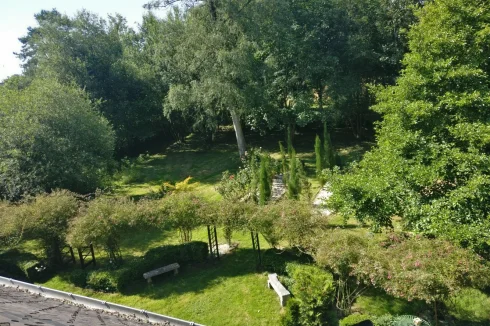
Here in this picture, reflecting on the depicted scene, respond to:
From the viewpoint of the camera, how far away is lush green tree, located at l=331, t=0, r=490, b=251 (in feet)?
31.4

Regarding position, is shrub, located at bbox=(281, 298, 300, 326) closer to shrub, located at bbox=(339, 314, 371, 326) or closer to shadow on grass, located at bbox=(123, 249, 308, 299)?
shrub, located at bbox=(339, 314, 371, 326)

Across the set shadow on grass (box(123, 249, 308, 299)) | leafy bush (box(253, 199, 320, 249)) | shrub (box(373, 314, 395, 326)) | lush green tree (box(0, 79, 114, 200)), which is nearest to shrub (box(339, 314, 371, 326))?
shrub (box(373, 314, 395, 326))

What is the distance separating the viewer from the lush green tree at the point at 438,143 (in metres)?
9.59

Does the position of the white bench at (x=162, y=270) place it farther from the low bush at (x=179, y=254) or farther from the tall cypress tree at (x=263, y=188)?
the tall cypress tree at (x=263, y=188)

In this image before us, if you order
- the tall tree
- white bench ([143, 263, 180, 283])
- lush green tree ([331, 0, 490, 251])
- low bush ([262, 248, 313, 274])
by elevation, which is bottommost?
white bench ([143, 263, 180, 283])

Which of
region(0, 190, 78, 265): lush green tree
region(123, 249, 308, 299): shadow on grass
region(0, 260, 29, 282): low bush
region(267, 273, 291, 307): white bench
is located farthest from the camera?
region(0, 260, 29, 282): low bush

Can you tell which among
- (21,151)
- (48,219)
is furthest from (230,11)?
(48,219)

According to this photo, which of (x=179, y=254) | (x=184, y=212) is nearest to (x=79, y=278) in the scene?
(x=179, y=254)

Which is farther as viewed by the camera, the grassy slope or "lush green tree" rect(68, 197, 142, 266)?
"lush green tree" rect(68, 197, 142, 266)

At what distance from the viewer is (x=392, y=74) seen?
85.0 feet

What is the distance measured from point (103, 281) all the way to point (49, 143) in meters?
9.62

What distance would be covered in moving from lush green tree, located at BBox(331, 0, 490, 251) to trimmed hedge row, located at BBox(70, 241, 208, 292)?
19.3 feet

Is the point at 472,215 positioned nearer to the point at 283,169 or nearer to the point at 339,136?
the point at 283,169

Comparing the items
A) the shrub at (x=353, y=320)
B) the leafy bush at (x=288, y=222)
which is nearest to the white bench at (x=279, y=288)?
the leafy bush at (x=288, y=222)
